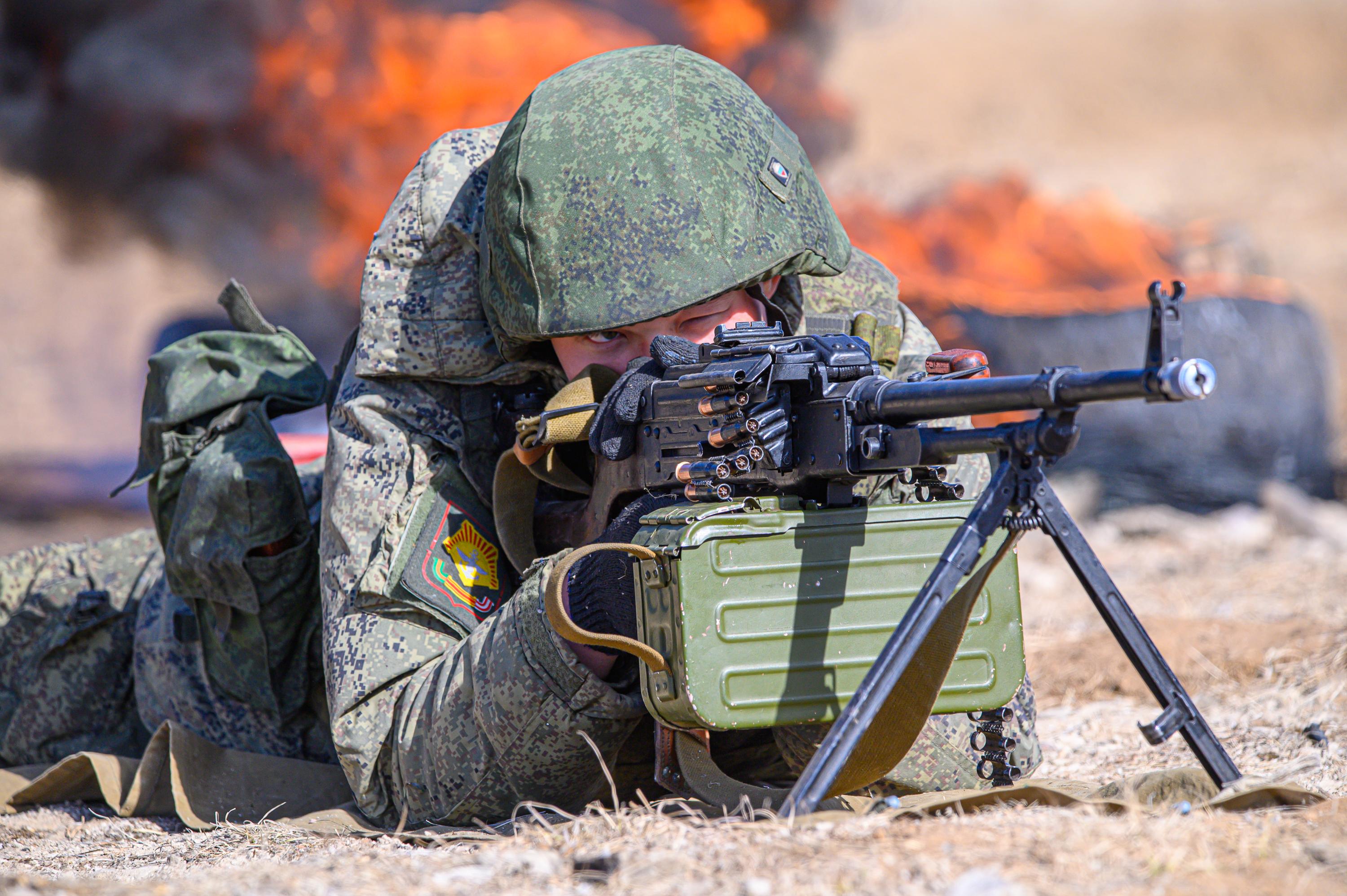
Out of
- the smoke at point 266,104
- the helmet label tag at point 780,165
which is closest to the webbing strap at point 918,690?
the helmet label tag at point 780,165

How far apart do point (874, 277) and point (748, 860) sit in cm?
189

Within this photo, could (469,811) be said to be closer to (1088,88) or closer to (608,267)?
(608,267)

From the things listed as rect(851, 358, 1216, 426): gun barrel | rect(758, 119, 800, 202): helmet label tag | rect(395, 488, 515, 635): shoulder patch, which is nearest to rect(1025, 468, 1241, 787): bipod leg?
rect(851, 358, 1216, 426): gun barrel

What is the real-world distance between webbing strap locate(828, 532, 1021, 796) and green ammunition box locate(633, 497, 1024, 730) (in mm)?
74

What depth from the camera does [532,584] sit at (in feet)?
8.02

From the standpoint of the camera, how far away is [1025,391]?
6.01 ft

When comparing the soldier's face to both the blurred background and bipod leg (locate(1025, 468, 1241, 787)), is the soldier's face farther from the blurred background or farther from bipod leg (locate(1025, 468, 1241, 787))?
the blurred background

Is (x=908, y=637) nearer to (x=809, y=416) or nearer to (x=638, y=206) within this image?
(x=809, y=416)

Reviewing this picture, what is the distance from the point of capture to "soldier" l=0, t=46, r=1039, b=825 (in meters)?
2.54

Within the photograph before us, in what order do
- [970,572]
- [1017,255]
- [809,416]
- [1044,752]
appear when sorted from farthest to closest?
[1017,255]
[1044,752]
[809,416]
[970,572]

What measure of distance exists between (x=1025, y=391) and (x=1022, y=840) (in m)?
0.64

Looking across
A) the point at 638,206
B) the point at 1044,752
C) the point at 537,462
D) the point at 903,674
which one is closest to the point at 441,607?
the point at 537,462

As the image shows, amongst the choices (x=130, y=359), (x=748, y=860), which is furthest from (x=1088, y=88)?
(x=748, y=860)

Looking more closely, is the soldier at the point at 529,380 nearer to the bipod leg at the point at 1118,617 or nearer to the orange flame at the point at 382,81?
the bipod leg at the point at 1118,617
